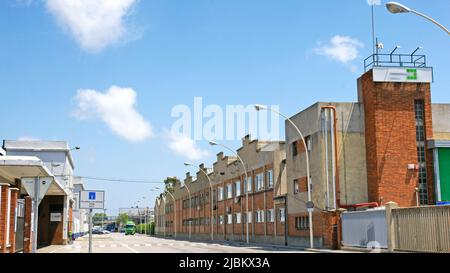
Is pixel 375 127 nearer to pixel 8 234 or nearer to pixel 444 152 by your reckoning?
pixel 444 152

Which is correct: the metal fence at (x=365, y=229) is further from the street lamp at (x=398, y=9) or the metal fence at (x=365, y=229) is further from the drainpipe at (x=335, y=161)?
the street lamp at (x=398, y=9)

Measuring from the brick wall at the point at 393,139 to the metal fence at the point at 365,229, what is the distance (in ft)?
11.5

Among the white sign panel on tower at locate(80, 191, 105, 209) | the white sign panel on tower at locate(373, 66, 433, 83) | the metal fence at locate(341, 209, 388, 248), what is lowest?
the metal fence at locate(341, 209, 388, 248)

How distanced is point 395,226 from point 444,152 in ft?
36.7

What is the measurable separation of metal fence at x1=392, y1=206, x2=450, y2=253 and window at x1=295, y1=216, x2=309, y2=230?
432 inches

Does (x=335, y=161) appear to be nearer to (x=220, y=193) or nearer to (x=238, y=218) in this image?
(x=238, y=218)

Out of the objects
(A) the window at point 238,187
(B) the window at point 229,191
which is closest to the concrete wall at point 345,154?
(A) the window at point 238,187

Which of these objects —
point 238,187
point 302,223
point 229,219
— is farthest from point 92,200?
point 229,219

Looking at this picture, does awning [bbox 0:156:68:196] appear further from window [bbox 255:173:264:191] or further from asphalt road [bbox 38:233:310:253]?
window [bbox 255:173:264:191]

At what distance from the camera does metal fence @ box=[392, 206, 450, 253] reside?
25.5 meters

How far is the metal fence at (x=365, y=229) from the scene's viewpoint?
31.6 meters

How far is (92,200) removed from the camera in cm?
1894

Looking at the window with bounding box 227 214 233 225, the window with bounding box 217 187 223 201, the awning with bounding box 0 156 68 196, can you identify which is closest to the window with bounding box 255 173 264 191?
the window with bounding box 227 214 233 225
